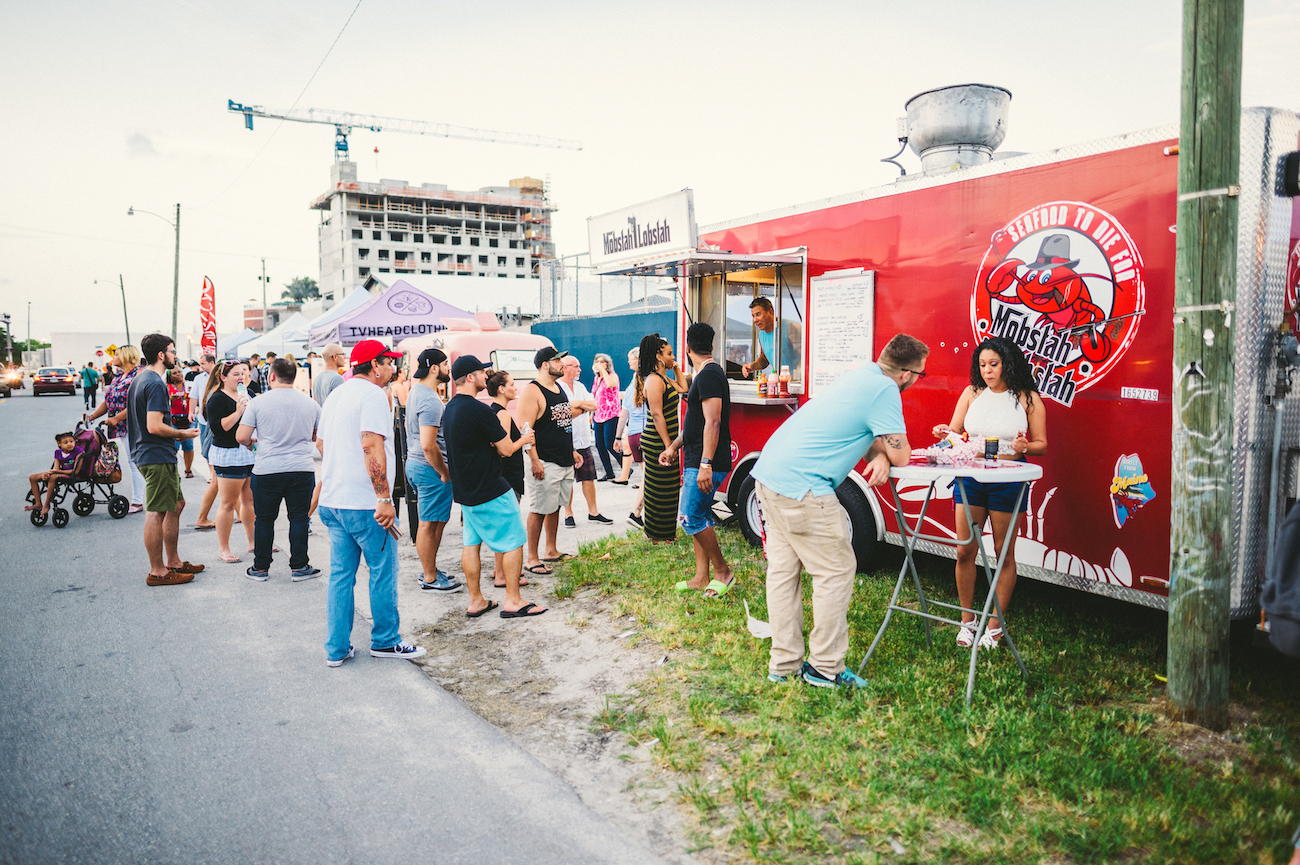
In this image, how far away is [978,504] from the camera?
15.0 feet

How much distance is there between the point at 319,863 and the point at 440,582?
362 cm

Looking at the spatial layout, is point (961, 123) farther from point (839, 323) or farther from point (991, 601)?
point (991, 601)

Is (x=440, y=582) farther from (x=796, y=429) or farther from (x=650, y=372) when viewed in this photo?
(x=796, y=429)

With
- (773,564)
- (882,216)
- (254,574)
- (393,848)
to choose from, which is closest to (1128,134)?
(882,216)

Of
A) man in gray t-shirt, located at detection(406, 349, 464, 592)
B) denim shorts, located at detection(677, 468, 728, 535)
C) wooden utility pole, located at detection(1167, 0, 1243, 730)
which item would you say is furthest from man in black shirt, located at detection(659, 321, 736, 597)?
wooden utility pole, located at detection(1167, 0, 1243, 730)

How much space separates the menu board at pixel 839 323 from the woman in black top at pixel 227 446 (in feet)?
15.8

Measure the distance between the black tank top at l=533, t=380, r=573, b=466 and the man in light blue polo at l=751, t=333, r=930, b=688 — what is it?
9.40 ft

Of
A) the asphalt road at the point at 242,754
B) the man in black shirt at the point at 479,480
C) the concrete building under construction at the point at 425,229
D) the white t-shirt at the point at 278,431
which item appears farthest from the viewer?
the concrete building under construction at the point at 425,229

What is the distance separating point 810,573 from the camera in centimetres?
415

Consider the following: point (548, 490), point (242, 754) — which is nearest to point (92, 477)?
point (548, 490)

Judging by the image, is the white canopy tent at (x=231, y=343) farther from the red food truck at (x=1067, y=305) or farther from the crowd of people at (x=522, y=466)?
the red food truck at (x=1067, y=305)

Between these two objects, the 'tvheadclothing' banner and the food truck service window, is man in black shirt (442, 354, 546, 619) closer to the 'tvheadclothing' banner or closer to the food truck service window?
the food truck service window

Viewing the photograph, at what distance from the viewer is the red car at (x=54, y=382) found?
4378 cm

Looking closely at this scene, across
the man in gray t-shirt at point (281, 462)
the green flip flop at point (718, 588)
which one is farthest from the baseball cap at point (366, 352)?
the green flip flop at point (718, 588)
